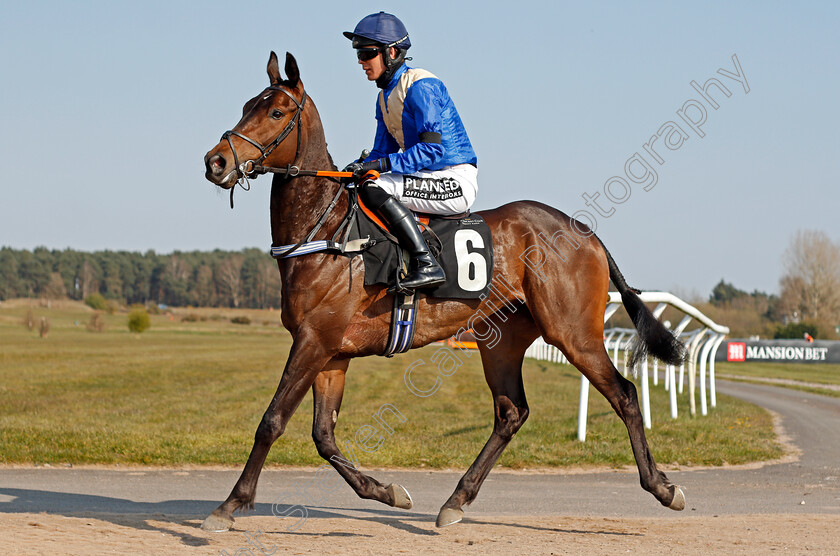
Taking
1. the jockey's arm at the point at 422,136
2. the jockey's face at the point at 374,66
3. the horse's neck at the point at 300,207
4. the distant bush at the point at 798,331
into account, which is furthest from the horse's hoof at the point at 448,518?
the distant bush at the point at 798,331

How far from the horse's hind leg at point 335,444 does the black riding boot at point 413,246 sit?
817mm

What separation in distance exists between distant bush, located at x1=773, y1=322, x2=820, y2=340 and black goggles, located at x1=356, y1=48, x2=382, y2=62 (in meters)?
50.8

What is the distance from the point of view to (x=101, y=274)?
14250 centimetres

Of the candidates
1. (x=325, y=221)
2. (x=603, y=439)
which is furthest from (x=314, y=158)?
(x=603, y=439)

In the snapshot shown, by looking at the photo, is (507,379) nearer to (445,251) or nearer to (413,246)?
(445,251)

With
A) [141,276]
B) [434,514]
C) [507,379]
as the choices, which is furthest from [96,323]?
[141,276]

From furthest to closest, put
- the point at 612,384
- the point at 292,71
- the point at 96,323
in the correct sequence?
the point at 96,323, the point at 612,384, the point at 292,71

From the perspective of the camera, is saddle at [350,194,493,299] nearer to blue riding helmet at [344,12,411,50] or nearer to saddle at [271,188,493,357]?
saddle at [271,188,493,357]

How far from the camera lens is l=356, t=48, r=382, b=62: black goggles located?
17.0ft

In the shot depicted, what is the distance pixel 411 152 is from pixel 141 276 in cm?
14492

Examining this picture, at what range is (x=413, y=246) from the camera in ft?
16.1

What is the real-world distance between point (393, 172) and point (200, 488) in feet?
10.7

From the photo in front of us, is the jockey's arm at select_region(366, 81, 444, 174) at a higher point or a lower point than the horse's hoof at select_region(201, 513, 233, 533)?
higher

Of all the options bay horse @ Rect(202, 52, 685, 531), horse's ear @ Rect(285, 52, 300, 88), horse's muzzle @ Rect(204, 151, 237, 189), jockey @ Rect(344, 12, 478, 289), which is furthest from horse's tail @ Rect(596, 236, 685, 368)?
horse's muzzle @ Rect(204, 151, 237, 189)
